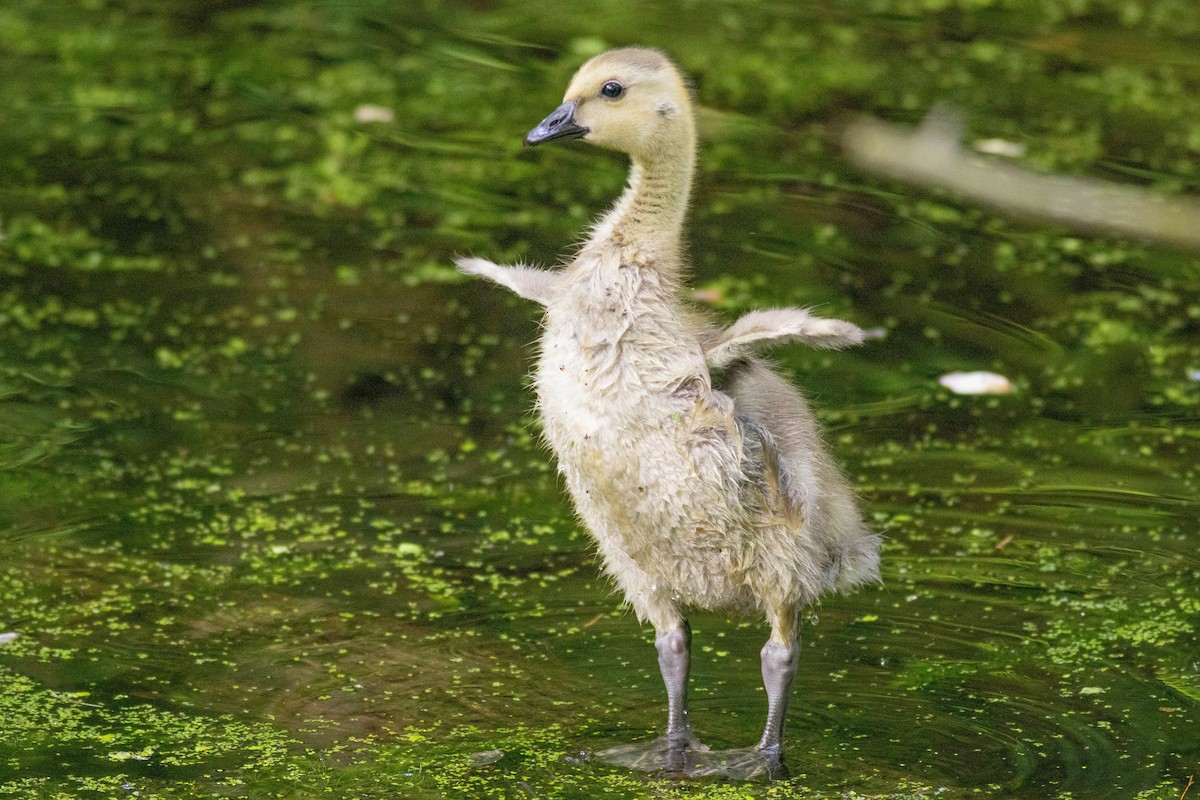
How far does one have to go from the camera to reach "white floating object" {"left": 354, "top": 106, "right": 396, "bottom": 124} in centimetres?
1080

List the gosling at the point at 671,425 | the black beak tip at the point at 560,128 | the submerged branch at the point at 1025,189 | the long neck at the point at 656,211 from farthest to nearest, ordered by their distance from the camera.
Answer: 1. the black beak tip at the point at 560,128
2. the long neck at the point at 656,211
3. the gosling at the point at 671,425
4. the submerged branch at the point at 1025,189

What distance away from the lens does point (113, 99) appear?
10.8m

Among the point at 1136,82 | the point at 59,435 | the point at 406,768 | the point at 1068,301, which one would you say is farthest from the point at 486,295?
the point at 1136,82

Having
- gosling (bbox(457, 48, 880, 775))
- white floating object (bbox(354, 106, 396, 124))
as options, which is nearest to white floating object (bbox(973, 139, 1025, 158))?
white floating object (bbox(354, 106, 396, 124))

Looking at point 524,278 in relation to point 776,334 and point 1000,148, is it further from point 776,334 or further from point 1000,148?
point 1000,148

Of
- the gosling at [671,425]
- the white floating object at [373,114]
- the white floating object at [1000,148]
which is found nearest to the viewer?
the gosling at [671,425]

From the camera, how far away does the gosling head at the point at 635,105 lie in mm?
5094

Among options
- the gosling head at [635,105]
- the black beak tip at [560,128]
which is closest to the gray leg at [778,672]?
the gosling head at [635,105]

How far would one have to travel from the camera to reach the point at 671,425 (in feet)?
15.6

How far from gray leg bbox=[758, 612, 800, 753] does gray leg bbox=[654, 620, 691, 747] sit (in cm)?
22

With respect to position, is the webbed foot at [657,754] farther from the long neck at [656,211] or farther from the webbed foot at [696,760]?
the long neck at [656,211]

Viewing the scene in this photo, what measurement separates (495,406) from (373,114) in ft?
12.6

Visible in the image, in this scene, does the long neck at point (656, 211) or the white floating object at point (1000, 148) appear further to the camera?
the white floating object at point (1000, 148)

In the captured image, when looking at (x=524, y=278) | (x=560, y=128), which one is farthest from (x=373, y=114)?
(x=524, y=278)
